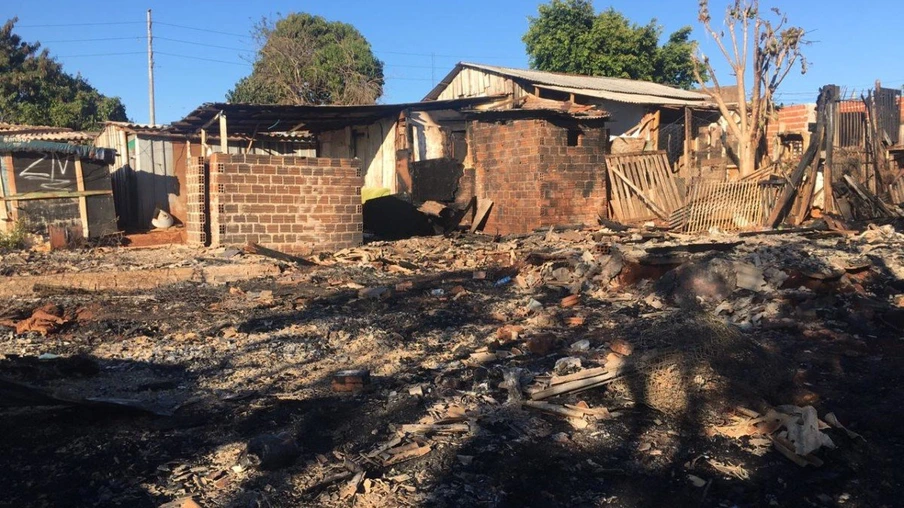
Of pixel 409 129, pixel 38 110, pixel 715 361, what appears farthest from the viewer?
pixel 38 110

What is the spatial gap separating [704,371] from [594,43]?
23532 mm

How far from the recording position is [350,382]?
4.73 metres

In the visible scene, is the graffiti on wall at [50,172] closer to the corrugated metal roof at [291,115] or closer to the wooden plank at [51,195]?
the wooden plank at [51,195]

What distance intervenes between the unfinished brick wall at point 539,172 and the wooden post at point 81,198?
7450 millimetres

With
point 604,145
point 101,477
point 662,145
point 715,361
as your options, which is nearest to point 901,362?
point 715,361

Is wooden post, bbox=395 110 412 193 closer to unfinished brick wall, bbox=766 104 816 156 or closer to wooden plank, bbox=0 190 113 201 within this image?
wooden plank, bbox=0 190 113 201

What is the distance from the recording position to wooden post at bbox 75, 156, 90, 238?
1217 cm

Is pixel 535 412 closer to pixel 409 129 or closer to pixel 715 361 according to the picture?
pixel 715 361

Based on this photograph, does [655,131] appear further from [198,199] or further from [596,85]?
[198,199]

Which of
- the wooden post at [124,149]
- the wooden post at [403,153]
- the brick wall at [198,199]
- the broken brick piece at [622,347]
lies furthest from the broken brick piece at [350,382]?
the wooden post at [124,149]

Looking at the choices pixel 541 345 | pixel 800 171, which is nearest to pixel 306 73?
pixel 800 171

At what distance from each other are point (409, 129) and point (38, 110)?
1671cm

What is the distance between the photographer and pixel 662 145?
16.7 metres

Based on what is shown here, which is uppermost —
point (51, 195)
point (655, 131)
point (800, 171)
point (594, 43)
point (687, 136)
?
point (594, 43)
